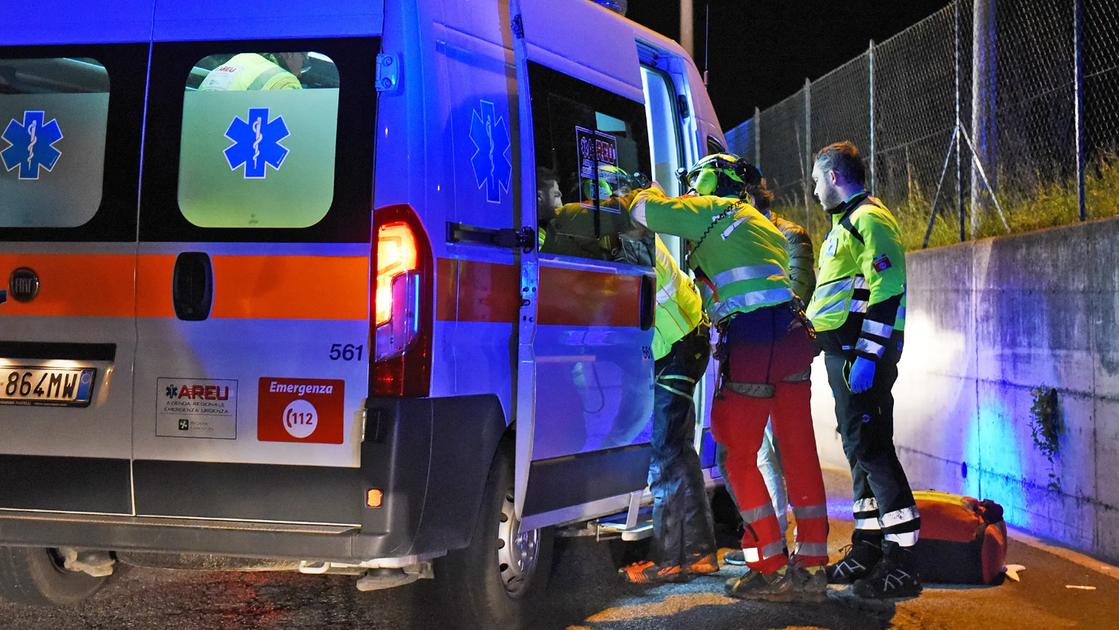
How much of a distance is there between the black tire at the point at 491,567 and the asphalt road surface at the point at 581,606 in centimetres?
11

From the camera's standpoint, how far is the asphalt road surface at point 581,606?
5270 millimetres

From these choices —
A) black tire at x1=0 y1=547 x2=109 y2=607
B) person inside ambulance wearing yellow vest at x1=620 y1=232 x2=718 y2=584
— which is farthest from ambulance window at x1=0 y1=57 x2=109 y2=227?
person inside ambulance wearing yellow vest at x1=620 y1=232 x2=718 y2=584

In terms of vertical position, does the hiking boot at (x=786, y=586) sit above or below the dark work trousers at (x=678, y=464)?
below

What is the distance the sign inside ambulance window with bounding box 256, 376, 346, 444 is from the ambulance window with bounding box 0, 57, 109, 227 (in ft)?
2.95

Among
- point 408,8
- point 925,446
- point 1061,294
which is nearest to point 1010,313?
point 1061,294

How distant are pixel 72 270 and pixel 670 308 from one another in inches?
107

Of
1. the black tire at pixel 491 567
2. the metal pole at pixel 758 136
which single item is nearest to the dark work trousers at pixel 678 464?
the black tire at pixel 491 567

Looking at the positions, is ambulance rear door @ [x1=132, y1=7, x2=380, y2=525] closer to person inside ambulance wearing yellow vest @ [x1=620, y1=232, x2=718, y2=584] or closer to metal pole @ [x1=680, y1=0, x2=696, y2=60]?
person inside ambulance wearing yellow vest @ [x1=620, y1=232, x2=718, y2=584]

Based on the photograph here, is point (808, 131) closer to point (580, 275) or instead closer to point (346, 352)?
point (580, 275)

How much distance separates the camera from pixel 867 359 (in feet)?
20.1

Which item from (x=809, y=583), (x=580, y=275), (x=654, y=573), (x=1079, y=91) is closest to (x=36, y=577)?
(x=580, y=275)

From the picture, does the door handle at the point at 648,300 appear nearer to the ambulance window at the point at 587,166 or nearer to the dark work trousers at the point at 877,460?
the ambulance window at the point at 587,166

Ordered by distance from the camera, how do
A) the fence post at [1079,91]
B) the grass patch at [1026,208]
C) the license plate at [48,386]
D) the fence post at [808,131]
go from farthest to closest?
the fence post at [808,131], the grass patch at [1026,208], the fence post at [1079,91], the license plate at [48,386]

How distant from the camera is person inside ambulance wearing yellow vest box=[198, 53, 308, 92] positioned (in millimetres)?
4477
